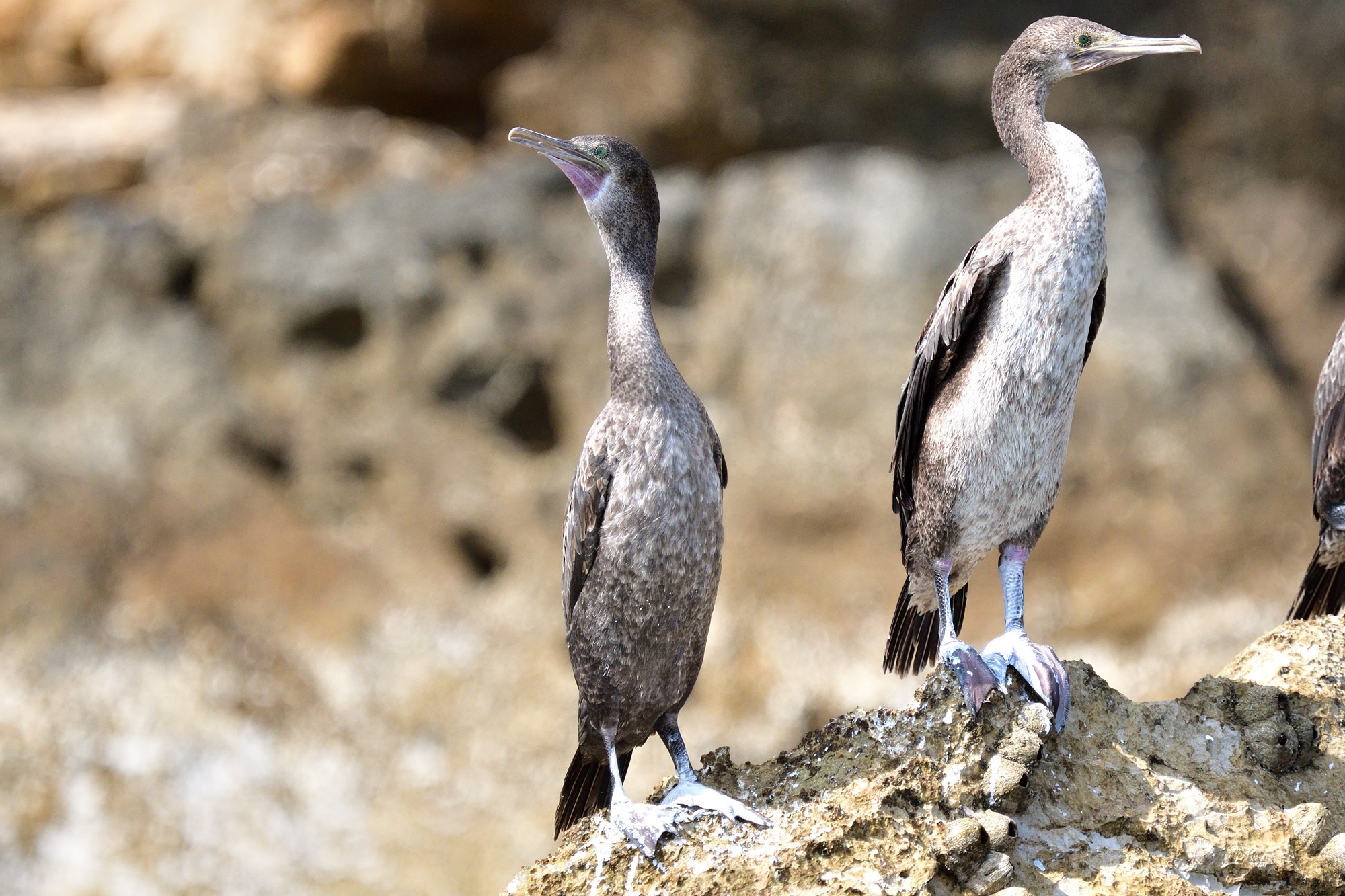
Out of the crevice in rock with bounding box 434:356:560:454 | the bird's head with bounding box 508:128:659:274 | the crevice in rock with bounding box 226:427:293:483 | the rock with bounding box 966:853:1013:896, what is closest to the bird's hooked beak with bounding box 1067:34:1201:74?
the bird's head with bounding box 508:128:659:274

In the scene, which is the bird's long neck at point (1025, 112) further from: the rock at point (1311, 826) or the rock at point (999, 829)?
the rock at point (1311, 826)

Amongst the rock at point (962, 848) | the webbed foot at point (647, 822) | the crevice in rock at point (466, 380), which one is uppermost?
the crevice in rock at point (466, 380)

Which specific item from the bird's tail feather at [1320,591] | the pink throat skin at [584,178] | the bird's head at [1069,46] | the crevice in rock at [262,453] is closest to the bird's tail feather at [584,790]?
the pink throat skin at [584,178]

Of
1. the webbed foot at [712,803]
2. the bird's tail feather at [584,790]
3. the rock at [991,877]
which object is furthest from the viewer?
the bird's tail feather at [584,790]

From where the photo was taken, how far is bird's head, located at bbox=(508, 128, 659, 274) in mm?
4113

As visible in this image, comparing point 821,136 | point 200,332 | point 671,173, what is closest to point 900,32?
point 821,136

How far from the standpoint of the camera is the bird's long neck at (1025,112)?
3.92 meters

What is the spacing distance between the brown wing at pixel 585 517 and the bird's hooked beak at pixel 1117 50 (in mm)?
1877

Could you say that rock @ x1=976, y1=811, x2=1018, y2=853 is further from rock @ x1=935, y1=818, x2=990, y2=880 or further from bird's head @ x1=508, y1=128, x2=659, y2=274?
bird's head @ x1=508, y1=128, x2=659, y2=274

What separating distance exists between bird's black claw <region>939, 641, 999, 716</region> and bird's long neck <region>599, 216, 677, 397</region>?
45.5 inches

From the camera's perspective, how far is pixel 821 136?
11055 mm

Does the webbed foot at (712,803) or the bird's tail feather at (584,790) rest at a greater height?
the bird's tail feather at (584,790)

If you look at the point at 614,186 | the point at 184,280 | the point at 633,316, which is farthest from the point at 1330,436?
the point at 184,280

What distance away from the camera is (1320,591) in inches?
198
